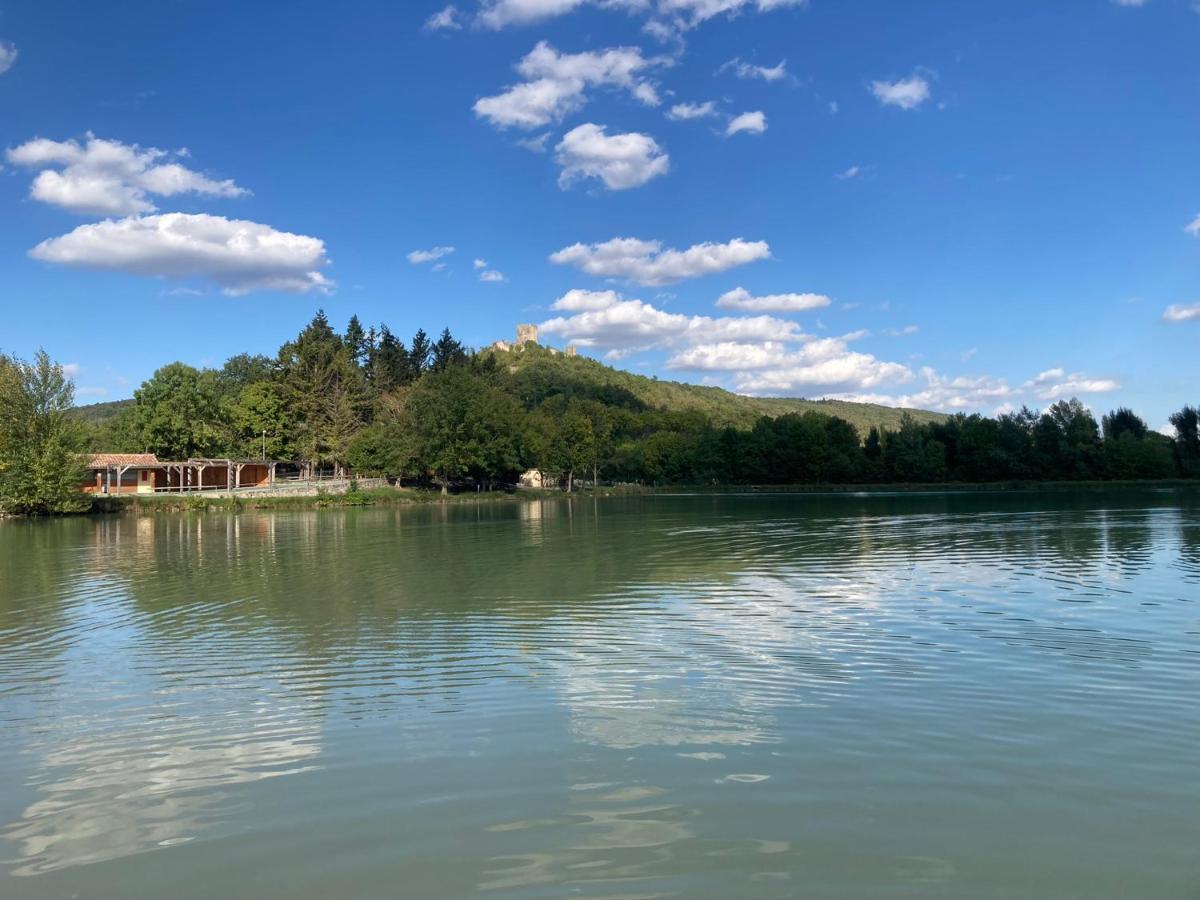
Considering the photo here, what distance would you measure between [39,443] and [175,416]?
68.6 feet

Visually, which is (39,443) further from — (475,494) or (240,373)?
(240,373)

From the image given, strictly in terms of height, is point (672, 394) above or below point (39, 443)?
above

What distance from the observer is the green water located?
5488 mm

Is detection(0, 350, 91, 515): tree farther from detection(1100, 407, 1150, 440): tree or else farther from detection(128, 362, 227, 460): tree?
detection(1100, 407, 1150, 440): tree

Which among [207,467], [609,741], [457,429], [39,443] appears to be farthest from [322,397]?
[609,741]

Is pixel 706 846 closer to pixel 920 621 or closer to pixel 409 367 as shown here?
pixel 920 621

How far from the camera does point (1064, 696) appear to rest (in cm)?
924

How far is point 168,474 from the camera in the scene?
73250mm

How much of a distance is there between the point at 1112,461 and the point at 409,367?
85826 millimetres

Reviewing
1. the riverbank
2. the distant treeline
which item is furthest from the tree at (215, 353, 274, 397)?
the riverbank

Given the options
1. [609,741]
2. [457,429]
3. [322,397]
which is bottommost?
[609,741]

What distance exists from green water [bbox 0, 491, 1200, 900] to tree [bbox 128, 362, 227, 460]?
2510 inches

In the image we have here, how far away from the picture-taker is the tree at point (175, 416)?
76625 mm

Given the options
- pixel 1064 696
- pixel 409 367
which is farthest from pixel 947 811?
pixel 409 367
